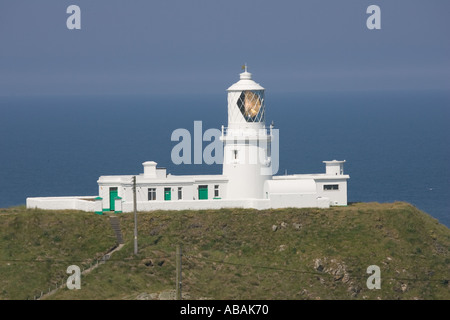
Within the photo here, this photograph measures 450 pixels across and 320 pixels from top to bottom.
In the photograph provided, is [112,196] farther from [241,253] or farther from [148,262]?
[241,253]

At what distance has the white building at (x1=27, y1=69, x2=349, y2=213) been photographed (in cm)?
6775

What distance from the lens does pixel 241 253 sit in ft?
209

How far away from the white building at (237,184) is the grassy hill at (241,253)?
110cm

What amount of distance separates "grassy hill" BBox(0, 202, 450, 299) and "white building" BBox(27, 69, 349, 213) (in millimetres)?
1096

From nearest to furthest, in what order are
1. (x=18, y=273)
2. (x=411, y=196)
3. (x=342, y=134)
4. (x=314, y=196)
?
(x=18, y=273)
(x=314, y=196)
(x=411, y=196)
(x=342, y=134)

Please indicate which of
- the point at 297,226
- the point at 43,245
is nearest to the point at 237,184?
the point at 297,226

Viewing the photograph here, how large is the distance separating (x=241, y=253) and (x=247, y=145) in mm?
8672

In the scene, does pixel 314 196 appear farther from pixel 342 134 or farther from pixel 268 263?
pixel 342 134

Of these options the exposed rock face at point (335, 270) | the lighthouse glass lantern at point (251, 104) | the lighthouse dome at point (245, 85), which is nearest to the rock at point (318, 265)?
the exposed rock face at point (335, 270)

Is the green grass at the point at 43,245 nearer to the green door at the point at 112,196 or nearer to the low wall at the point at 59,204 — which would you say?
the low wall at the point at 59,204

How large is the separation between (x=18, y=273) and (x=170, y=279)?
7.54m

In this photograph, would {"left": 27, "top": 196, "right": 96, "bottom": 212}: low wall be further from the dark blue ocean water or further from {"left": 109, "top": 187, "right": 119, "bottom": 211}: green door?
the dark blue ocean water
